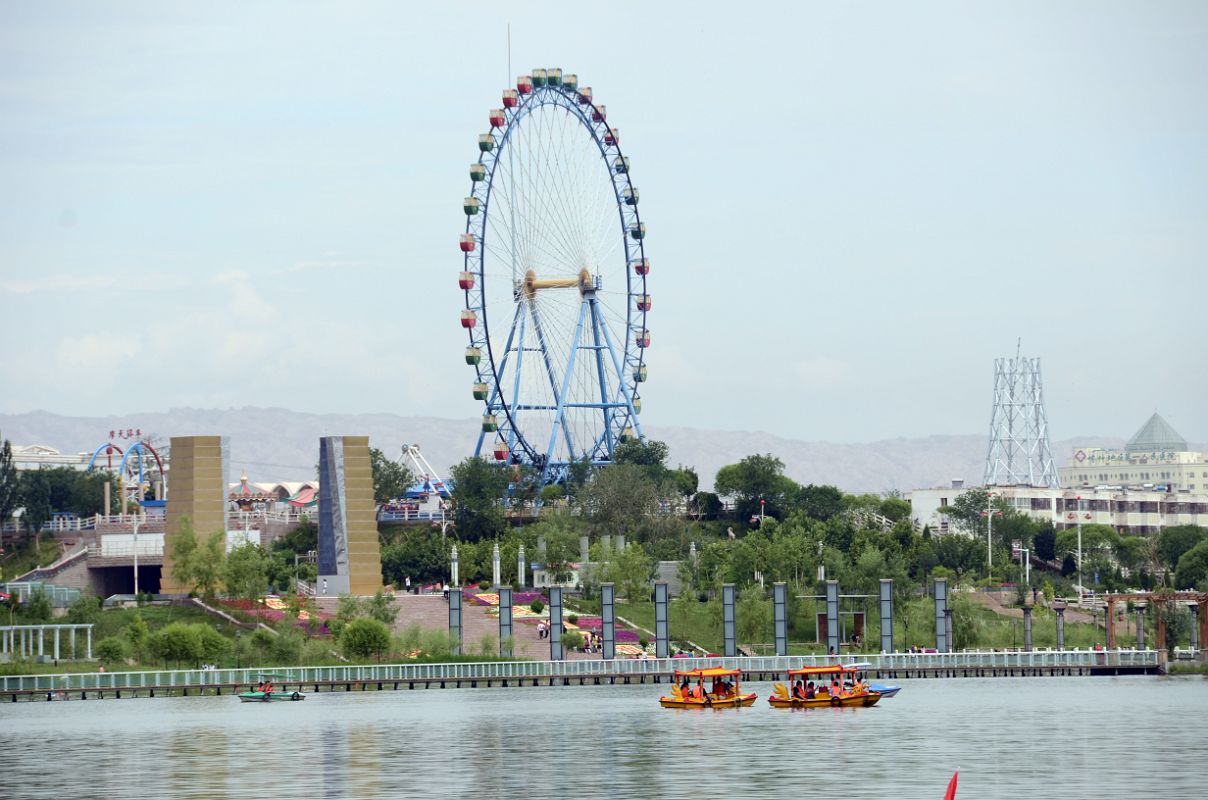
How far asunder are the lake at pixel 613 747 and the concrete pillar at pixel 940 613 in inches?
514

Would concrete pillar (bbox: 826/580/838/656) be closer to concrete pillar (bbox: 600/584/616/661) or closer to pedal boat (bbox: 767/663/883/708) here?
concrete pillar (bbox: 600/584/616/661)

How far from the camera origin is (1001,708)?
101m

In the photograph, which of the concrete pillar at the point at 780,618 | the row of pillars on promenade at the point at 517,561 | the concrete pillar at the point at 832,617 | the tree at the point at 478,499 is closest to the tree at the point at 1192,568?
the row of pillars on promenade at the point at 517,561

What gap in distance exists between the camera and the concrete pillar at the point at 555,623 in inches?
4970

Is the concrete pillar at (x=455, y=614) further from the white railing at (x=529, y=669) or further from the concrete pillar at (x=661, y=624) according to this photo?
the concrete pillar at (x=661, y=624)

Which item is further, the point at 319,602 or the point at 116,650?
the point at 319,602

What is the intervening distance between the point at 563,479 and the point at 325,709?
88220 mm

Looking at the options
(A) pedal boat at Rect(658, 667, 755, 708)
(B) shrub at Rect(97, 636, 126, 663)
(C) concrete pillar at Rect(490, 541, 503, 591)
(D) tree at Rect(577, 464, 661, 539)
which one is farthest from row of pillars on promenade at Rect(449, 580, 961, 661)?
(D) tree at Rect(577, 464, 661, 539)

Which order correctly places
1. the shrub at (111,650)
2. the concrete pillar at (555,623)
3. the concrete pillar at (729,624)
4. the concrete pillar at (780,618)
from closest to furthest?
the shrub at (111,650), the concrete pillar at (555,623), the concrete pillar at (780,618), the concrete pillar at (729,624)

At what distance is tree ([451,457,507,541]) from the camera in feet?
588

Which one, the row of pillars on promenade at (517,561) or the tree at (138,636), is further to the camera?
the row of pillars on promenade at (517,561)

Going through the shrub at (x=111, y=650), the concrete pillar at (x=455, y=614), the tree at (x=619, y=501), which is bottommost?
the shrub at (x=111, y=650)

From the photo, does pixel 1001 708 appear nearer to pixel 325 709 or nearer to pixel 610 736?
pixel 610 736

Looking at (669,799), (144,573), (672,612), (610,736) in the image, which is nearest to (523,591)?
(672,612)
